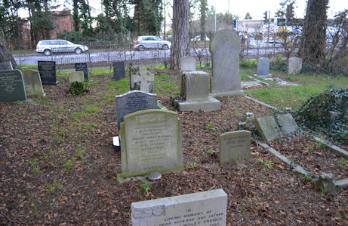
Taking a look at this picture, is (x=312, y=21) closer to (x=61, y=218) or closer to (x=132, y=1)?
(x=61, y=218)

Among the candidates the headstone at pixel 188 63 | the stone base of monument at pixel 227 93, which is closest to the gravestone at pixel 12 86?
the stone base of monument at pixel 227 93

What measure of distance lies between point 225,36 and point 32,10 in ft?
96.0

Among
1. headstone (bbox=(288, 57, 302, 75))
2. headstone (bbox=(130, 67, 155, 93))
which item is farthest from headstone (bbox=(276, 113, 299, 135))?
headstone (bbox=(288, 57, 302, 75))

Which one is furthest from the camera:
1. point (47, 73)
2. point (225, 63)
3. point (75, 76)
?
point (47, 73)

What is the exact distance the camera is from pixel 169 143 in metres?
4.82

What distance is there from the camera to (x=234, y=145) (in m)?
5.20

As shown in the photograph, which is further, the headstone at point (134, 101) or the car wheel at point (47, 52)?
the car wheel at point (47, 52)

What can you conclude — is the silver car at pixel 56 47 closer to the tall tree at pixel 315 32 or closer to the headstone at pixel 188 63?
the headstone at pixel 188 63

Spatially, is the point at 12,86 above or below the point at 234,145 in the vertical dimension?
→ above

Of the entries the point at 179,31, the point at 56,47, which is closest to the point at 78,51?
the point at 56,47

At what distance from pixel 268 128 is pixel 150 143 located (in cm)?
261

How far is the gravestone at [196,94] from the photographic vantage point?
27.6ft

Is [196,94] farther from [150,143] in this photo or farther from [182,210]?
[182,210]

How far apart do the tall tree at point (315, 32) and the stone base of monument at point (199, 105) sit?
905cm
